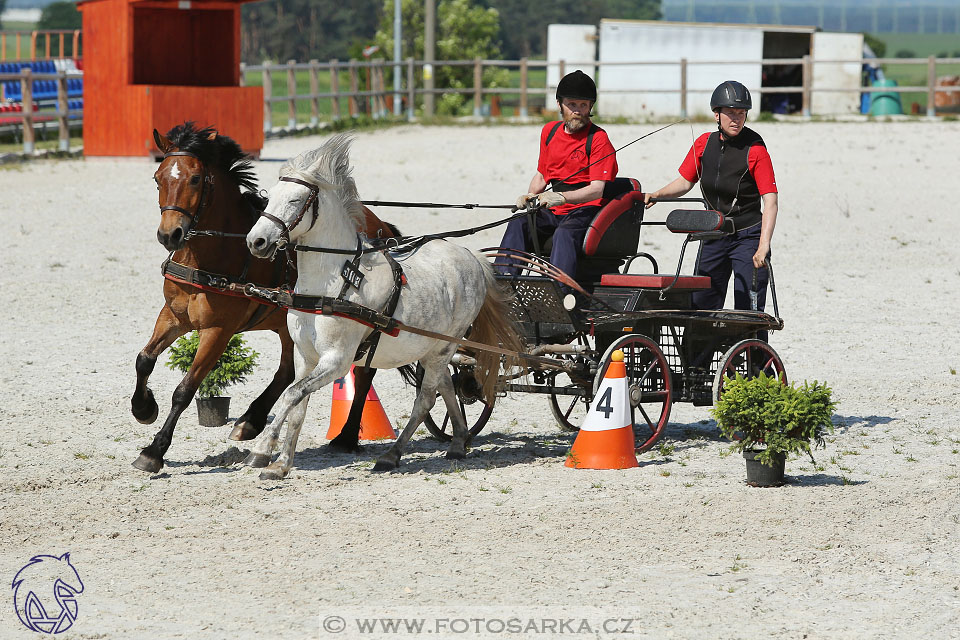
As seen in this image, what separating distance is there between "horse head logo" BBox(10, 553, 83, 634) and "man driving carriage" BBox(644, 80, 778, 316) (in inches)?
168

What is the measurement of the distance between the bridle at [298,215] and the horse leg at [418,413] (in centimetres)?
134

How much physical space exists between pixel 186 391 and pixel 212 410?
1.49m

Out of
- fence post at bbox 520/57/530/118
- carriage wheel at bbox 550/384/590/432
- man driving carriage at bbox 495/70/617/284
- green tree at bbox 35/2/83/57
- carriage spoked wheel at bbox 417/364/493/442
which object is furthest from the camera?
green tree at bbox 35/2/83/57

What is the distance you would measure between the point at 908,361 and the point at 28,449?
6874 millimetres

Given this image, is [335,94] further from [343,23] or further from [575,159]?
Answer: [343,23]

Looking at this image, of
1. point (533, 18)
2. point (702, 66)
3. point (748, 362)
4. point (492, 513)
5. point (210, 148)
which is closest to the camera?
point (492, 513)

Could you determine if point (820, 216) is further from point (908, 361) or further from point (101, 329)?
point (101, 329)

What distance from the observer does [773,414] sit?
6816mm

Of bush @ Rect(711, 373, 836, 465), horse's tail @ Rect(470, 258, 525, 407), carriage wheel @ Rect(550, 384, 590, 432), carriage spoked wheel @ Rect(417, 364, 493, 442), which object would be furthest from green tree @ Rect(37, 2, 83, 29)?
bush @ Rect(711, 373, 836, 465)

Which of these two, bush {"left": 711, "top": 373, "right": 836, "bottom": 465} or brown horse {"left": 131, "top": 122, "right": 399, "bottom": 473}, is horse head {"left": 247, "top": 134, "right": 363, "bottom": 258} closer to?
brown horse {"left": 131, "top": 122, "right": 399, "bottom": 473}

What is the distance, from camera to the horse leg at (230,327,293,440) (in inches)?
322

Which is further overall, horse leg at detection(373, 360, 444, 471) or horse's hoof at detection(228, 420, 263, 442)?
horse's hoof at detection(228, 420, 263, 442)

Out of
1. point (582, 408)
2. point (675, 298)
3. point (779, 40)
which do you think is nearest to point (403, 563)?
point (675, 298)

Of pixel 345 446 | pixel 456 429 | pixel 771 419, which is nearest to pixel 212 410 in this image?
pixel 345 446
